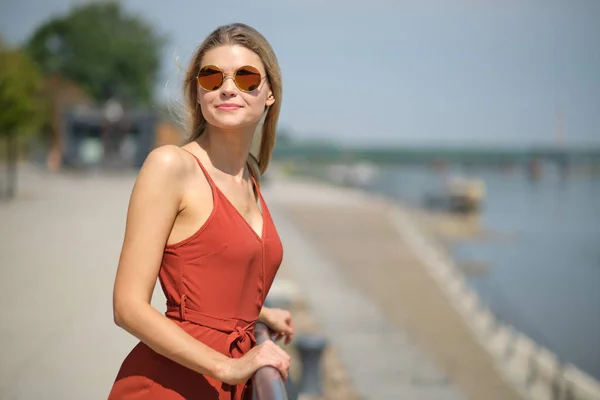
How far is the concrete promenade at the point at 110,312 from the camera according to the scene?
16.5ft

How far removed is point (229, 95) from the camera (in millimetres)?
1845

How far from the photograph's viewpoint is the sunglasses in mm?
1853

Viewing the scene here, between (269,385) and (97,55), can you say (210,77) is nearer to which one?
(269,385)

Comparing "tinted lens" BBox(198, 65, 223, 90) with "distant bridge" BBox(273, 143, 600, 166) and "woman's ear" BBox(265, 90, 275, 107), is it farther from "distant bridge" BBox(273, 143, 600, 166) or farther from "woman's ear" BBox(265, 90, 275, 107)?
"distant bridge" BBox(273, 143, 600, 166)

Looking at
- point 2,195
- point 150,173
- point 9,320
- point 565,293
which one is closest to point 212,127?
point 150,173

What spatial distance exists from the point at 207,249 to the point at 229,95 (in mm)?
407

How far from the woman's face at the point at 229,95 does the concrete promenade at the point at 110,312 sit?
283 centimetres

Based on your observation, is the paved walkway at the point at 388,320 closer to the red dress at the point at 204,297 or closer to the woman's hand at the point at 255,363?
the red dress at the point at 204,297

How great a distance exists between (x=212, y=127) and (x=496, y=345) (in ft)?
37.8

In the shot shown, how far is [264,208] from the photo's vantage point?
1.94 m

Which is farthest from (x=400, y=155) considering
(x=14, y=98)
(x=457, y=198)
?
(x=14, y=98)

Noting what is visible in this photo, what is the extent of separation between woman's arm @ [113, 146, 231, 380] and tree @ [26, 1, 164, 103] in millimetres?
62379

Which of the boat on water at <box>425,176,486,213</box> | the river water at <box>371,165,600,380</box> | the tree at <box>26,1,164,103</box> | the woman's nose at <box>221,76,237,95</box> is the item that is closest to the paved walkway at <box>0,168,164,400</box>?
the woman's nose at <box>221,76,237,95</box>

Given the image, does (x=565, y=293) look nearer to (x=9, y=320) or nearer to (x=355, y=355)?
(x=355, y=355)
